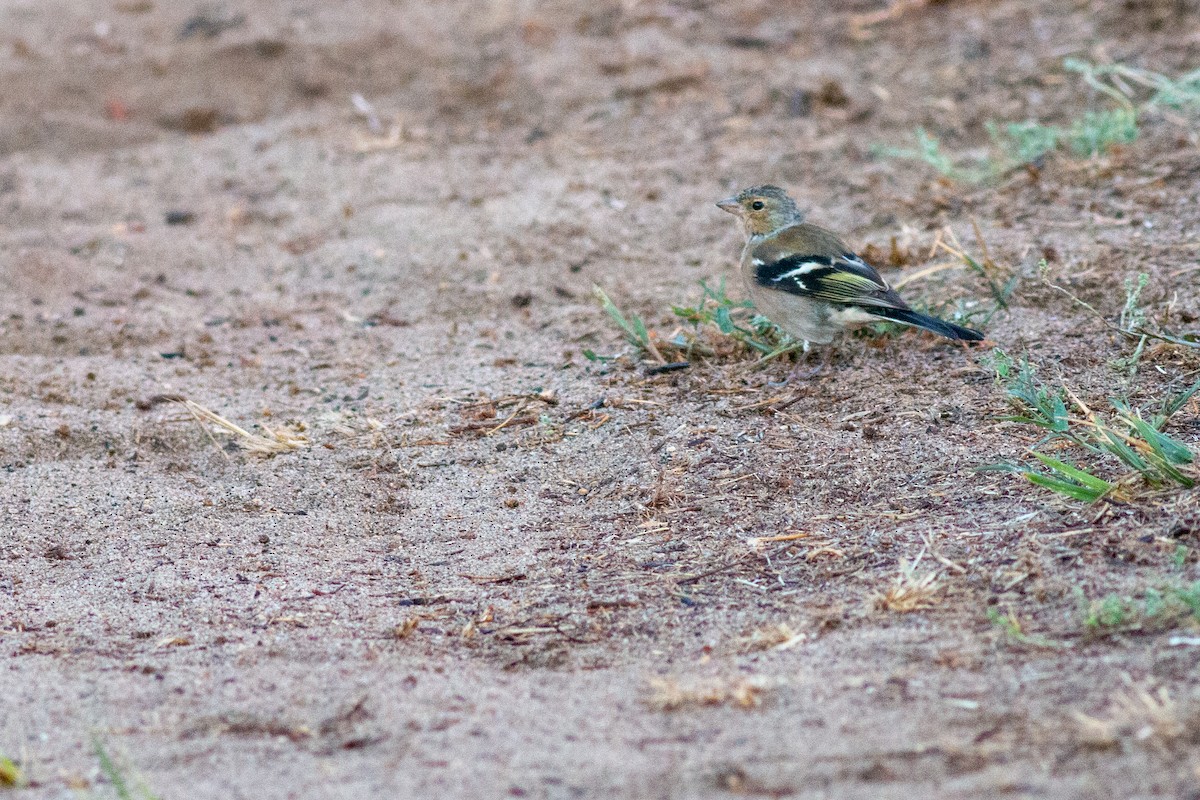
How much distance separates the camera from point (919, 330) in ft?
17.6

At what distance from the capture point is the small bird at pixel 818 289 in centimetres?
509

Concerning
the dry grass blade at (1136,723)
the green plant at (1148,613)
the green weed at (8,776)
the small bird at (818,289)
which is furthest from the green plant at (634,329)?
the green weed at (8,776)

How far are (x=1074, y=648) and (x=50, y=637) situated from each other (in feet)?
9.16

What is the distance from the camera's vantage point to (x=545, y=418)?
5145 mm

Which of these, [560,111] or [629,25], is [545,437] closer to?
[560,111]

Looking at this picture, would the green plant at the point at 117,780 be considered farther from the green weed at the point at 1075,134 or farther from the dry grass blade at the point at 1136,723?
the green weed at the point at 1075,134

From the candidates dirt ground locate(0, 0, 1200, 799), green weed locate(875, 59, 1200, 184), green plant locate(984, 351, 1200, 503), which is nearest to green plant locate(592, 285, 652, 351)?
dirt ground locate(0, 0, 1200, 799)

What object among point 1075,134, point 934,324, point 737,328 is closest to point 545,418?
point 737,328

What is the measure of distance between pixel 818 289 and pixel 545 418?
47.8 inches

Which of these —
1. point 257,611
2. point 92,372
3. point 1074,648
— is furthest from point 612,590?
point 92,372

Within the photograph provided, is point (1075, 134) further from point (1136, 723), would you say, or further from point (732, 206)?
point (1136, 723)

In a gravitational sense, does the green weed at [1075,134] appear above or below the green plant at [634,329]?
above

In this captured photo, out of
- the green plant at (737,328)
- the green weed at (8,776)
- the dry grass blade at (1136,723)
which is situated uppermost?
the dry grass blade at (1136,723)

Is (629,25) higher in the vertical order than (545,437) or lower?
higher
